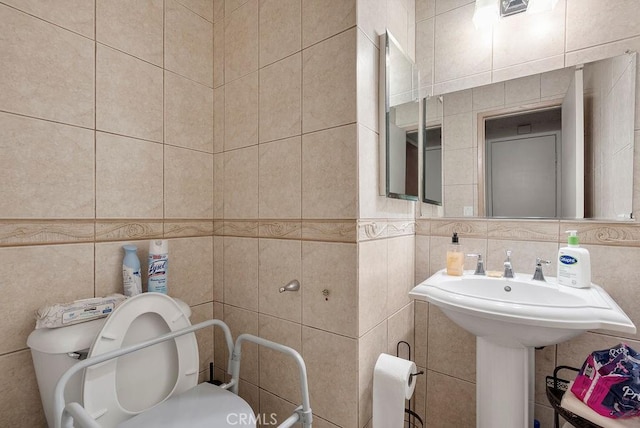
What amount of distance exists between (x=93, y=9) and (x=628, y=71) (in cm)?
198

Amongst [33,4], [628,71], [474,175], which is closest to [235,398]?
[474,175]

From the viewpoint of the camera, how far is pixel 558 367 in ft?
3.70

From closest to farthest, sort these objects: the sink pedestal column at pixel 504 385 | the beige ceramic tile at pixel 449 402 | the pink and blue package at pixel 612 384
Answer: the pink and blue package at pixel 612 384 < the sink pedestal column at pixel 504 385 < the beige ceramic tile at pixel 449 402

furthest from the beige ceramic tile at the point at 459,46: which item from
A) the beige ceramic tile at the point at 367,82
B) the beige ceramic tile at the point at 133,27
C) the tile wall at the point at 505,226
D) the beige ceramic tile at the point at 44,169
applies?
the beige ceramic tile at the point at 44,169

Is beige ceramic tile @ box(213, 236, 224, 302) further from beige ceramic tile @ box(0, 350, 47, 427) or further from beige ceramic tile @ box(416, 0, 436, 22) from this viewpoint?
beige ceramic tile @ box(416, 0, 436, 22)

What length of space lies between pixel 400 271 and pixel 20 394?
1459 millimetres

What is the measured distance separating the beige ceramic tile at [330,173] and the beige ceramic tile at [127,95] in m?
0.69

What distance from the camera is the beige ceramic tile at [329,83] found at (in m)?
1.10

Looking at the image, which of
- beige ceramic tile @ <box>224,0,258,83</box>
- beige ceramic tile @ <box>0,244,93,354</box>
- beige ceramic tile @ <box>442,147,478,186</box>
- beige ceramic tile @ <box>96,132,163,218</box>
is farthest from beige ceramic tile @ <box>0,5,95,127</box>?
beige ceramic tile @ <box>442,147,478,186</box>

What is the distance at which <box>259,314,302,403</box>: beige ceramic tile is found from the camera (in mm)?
1253

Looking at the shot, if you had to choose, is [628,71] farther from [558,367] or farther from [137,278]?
[137,278]

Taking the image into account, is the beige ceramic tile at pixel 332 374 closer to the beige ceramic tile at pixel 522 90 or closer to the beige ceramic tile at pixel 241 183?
the beige ceramic tile at pixel 241 183

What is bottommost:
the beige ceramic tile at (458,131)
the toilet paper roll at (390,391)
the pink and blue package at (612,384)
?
the toilet paper roll at (390,391)

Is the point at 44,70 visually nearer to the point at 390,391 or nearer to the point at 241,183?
the point at 241,183
